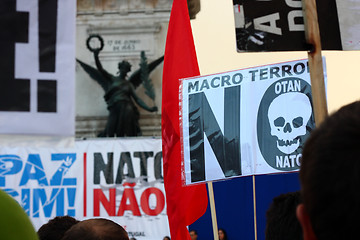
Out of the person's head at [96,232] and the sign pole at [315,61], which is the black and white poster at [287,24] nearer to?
the sign pole at [315,61]

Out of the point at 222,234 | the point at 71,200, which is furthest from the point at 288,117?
the point at 71,200

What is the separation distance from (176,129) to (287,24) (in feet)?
3.27

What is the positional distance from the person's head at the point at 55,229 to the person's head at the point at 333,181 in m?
1.58

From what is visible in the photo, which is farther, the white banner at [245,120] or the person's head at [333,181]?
the white banner at [245,120]

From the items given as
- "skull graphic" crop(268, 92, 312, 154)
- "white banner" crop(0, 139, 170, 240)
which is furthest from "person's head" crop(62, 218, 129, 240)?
"white banner" crop(0, 139, 170, 240)

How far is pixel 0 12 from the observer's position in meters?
2.84

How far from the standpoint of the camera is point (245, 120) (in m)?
3.16

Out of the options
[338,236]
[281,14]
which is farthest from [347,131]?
[281,14]

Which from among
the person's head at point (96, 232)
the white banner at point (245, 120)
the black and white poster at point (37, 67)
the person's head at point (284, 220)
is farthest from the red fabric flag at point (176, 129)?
the person's head at point (284, 220)

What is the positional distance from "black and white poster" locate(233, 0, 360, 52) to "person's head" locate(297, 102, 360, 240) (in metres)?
1.86

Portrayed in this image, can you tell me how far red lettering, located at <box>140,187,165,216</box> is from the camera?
11062 mm

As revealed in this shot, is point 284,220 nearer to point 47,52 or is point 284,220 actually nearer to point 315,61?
point 315,61

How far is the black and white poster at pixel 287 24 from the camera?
2.59 m

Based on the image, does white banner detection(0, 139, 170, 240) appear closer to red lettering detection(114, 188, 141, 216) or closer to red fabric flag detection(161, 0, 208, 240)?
red lettering detection(114, 188, 141, 216)
